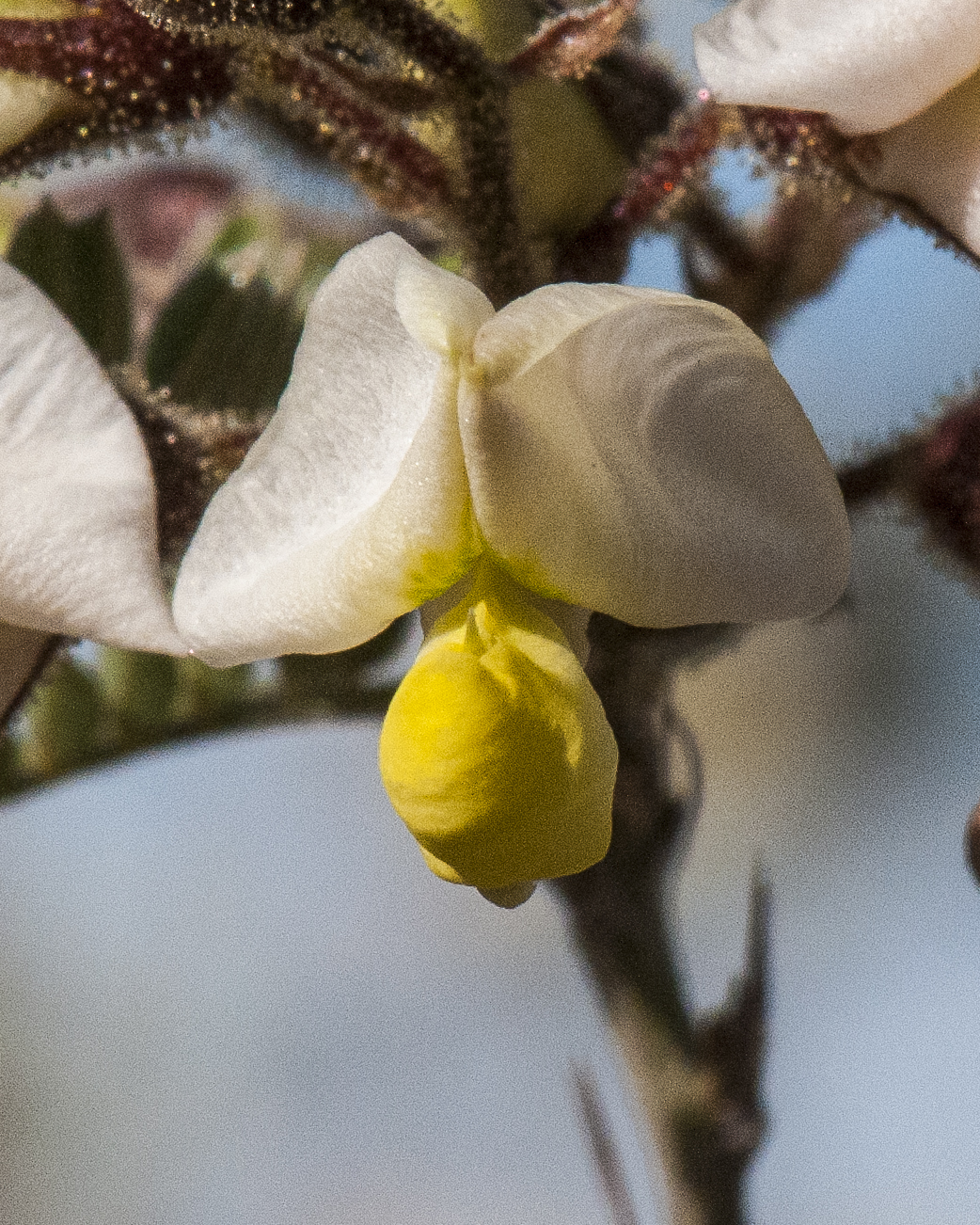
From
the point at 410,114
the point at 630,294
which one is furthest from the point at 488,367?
the point at 410,114

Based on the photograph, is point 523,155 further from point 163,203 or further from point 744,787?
point 744,787

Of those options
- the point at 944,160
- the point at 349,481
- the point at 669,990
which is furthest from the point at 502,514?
the point at 669,990

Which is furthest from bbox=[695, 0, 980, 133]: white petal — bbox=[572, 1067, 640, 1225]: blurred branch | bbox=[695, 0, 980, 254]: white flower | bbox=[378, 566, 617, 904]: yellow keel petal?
bbox=[572, 1067, 640, 1225]: blurred branch

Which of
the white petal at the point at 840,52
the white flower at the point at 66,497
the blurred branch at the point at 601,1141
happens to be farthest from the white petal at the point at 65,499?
the blurred branch at the point at 601,1141

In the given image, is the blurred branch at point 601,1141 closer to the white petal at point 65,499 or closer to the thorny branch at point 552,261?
the thorny branch at point 552,261

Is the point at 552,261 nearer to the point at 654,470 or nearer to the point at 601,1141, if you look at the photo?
the point at 654,470

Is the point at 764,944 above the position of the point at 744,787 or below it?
above

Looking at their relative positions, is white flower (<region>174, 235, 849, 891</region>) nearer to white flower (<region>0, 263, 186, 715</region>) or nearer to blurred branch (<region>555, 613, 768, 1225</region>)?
white flower (<region>0, 263, 186, 715</region>)
